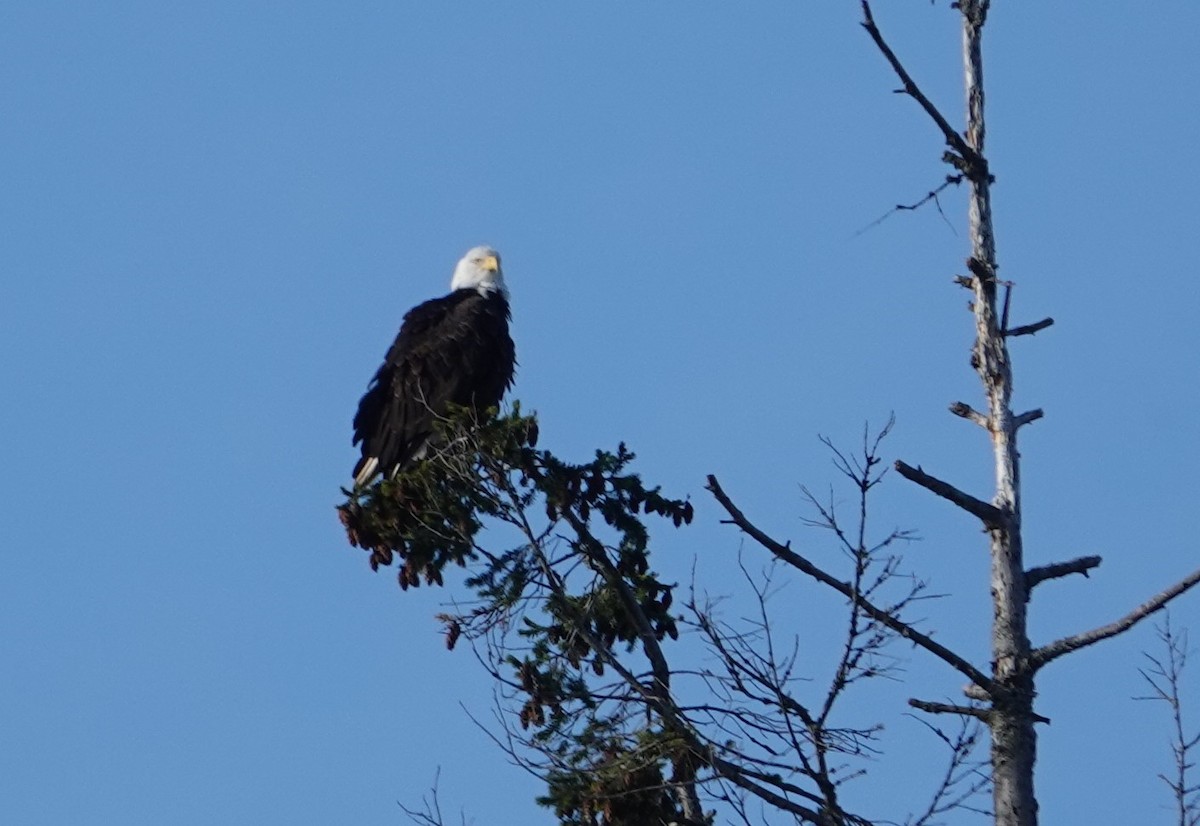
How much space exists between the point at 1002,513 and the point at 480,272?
5989mm

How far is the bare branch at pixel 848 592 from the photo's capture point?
6.28 m

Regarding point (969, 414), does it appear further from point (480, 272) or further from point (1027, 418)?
point (480, 272)

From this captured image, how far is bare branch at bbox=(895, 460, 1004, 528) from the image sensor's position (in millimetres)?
6590

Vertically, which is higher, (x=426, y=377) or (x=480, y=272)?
(x=480, y=272)

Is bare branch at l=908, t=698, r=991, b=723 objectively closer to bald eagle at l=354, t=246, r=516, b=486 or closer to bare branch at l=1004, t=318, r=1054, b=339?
bare branch at l=1004, t=318, r=1054, b=339

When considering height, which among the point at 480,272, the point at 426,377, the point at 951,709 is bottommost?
the point at 951,709

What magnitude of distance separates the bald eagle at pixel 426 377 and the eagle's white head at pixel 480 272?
0.58 metres

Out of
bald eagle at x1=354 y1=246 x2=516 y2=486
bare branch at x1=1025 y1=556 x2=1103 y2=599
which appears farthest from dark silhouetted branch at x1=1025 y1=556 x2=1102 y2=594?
bald eagle at x1=354 y1=246 x2=516 y2=486

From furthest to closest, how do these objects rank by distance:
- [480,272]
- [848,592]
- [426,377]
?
[480,272]
[426,377]
[848,592]

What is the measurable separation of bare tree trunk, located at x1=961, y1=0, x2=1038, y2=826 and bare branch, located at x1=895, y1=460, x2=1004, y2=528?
0.03m

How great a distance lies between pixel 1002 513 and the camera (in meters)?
6.78

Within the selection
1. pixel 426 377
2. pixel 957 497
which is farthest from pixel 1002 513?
pixel 426 377

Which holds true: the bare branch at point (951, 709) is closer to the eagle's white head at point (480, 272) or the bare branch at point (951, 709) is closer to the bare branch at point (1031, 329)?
the bare branch at point (1031, 329)

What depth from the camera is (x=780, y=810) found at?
614 cm
